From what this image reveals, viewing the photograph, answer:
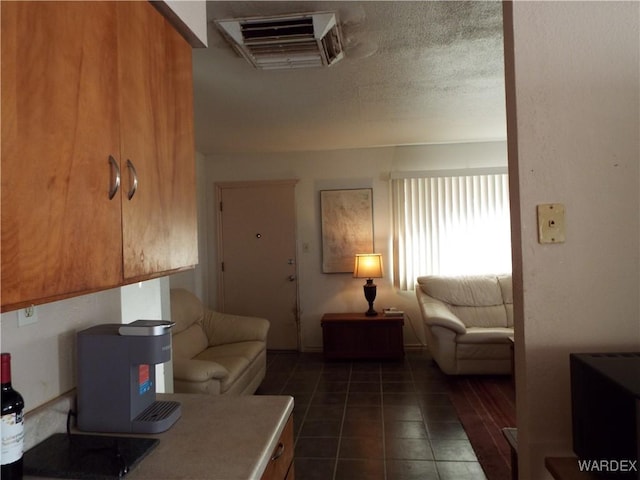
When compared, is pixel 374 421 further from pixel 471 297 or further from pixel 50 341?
pixel 50 341

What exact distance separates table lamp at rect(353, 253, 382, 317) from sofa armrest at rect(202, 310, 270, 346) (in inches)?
47.5

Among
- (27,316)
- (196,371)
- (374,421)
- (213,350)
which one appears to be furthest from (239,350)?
(27,316)

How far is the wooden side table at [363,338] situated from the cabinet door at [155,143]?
3203 mm

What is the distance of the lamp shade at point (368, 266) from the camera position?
15.0ft

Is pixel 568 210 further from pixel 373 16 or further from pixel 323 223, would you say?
pixel 323 223

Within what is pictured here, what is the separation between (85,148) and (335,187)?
414 centimetres

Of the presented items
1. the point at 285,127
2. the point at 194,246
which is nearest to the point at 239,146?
the point at 285,127

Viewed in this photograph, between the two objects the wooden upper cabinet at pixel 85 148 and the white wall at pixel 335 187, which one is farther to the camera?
the white wall at pixel 335 187

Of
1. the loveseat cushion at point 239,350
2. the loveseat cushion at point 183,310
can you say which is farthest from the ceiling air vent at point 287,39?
the loveseat cushion at point 239,350

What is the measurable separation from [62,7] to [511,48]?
1.19 metres

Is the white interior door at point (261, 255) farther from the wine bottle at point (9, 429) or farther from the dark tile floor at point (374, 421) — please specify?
the wine bottle at point (9, 429)

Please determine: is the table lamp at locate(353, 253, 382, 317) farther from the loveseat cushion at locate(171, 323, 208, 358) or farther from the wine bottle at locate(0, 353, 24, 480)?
the wine bottle at locate(0, 353, 24, 480)

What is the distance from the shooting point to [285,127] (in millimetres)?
3930

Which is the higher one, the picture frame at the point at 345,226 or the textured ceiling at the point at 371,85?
the textured ceiling at the point at 371,85
